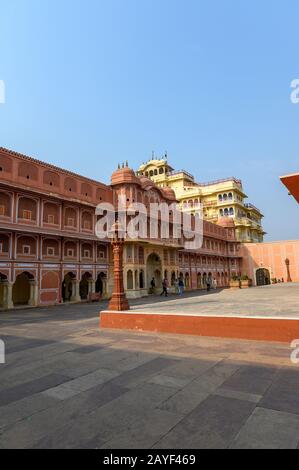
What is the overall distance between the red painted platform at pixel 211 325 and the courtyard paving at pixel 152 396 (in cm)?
33

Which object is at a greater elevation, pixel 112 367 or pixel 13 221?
pixel 13 221

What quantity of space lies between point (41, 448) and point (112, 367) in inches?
102

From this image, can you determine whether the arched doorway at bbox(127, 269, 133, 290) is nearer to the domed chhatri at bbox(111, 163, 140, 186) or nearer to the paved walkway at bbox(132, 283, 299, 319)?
the domed chhatri at bbox(111, 163, 140, 186)

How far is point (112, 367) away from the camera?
17.6ft

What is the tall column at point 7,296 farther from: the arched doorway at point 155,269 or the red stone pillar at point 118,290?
the arched doorway at point 155,269

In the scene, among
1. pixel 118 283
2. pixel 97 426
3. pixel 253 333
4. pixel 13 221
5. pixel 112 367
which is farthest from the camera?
pixel 13 221

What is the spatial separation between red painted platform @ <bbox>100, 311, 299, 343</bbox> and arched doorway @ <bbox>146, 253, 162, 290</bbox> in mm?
22428

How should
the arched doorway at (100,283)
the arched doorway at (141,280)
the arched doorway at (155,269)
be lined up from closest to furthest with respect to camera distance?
the arched doorway at (100,283) < the arched doorway at (141,280) < the arched doorway at (155,269)

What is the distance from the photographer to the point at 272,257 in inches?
1907

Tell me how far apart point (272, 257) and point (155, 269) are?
2434cm

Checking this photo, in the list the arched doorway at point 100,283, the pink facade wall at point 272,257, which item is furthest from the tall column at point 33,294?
the pink facade wall at point 272,257

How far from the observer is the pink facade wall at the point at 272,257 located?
46.6 m

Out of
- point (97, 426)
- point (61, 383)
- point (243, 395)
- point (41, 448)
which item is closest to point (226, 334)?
point (243, 395)

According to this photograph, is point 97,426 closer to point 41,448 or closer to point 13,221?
point 41,448
